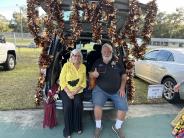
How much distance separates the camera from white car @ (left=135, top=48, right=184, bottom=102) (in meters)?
7.55

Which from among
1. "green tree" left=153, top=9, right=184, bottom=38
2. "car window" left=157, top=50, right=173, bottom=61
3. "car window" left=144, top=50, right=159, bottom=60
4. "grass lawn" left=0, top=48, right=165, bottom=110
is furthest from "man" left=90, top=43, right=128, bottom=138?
"green tree" left=153, top=9, right=184, bottom=38

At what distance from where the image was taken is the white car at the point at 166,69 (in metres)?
7.55

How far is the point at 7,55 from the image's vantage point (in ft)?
42.0

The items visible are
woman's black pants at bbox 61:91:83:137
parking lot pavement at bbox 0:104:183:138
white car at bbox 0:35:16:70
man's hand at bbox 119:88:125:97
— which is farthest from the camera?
white car at bbox 0:35:16:70

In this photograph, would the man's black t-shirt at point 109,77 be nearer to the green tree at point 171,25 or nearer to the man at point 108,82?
the man at point 108,82

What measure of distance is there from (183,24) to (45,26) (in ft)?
185

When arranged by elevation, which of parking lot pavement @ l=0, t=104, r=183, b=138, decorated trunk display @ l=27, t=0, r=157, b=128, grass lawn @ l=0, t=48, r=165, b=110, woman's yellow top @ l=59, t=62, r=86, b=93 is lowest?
parking lot pavement @ l=0, t=104, r=183, b=138

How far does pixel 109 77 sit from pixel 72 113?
94 cm

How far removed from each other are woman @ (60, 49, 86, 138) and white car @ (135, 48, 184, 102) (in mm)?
2131

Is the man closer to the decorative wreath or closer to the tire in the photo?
the decorative wreath

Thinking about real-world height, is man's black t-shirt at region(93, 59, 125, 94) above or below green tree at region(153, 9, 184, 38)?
below

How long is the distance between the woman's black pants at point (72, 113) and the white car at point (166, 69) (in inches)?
93.3

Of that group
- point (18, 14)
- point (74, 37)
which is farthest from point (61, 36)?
point (18, 14)

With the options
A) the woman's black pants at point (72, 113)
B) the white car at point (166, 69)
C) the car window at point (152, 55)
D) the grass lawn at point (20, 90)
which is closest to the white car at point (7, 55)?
the grass lawn at point (20, 90)
